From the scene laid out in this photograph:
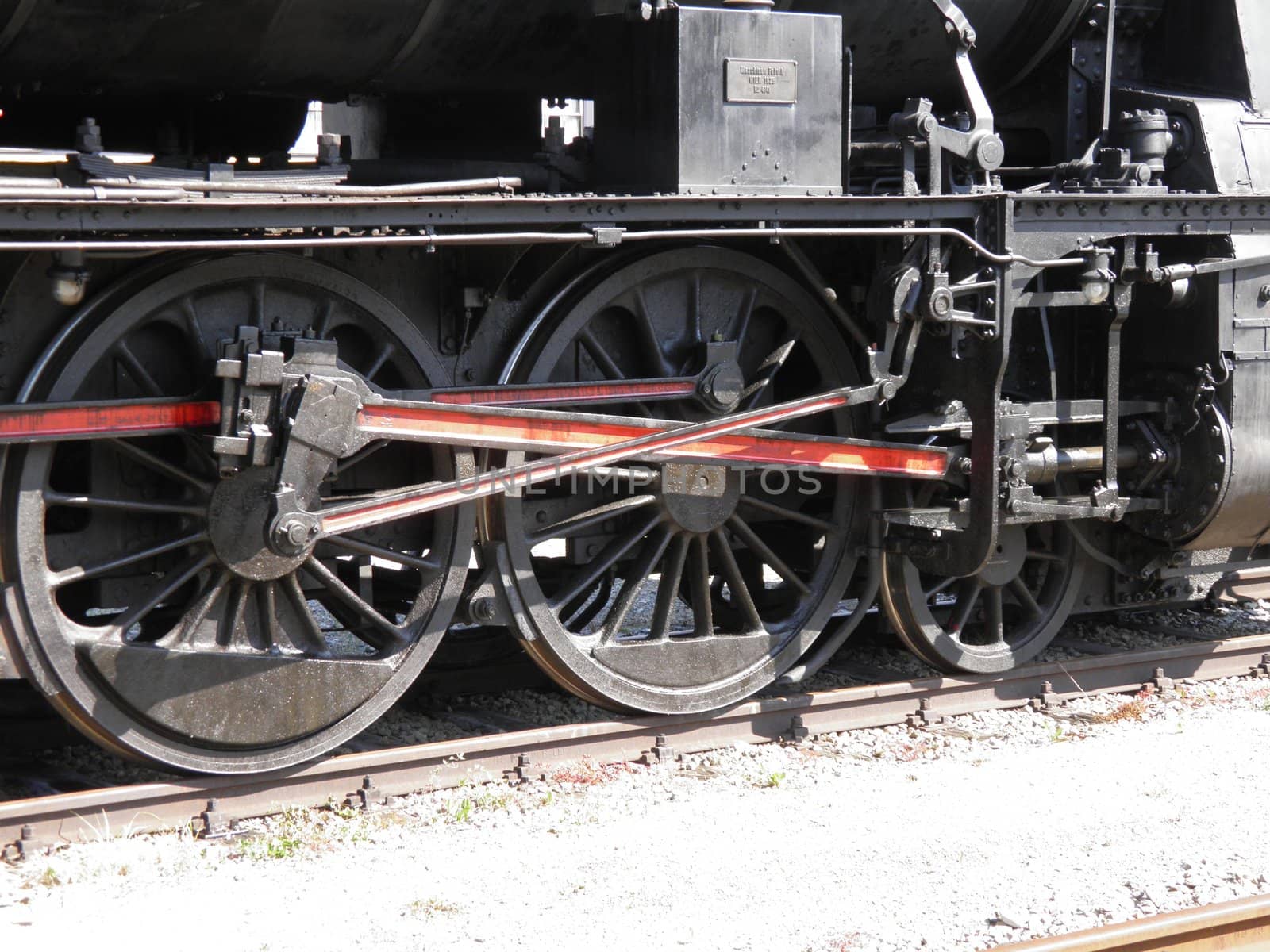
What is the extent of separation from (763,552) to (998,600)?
3.85 ft

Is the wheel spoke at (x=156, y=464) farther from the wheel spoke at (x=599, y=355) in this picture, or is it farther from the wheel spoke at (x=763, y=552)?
the wheel spoke at (x=763, y=552)

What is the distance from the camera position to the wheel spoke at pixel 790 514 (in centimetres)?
607

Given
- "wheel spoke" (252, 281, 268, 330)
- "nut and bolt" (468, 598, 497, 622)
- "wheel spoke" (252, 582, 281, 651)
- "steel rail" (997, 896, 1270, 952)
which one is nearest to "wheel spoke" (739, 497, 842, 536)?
"nut and bolt" (468, 598, 497, 622)

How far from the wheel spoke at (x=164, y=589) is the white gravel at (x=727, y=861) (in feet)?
2.02

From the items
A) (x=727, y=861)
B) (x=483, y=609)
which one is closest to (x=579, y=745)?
(x=483, y=609)

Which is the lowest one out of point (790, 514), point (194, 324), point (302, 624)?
point (302, 624)

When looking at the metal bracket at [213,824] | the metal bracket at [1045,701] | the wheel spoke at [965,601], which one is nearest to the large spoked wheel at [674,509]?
the wheel spoke at [965,601]

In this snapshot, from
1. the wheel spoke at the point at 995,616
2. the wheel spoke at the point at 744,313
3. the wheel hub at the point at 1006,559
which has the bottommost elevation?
the wheel spoke at the point at 995,616

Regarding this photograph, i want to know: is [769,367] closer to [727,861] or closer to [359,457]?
[359,457]

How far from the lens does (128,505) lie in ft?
16.2

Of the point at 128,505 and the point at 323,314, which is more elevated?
the point at 323,314

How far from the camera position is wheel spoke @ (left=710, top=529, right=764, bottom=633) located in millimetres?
6004

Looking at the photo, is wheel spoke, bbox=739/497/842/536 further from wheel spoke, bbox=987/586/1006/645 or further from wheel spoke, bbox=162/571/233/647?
wheel spoke, bbox=162/571/233/647

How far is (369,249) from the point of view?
5285 mm
